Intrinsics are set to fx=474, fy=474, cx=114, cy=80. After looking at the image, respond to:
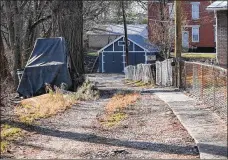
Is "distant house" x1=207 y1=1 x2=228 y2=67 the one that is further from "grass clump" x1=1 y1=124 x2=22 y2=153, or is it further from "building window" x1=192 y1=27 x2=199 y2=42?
"building window" x1=192 y1=27 x2=199 y2=42

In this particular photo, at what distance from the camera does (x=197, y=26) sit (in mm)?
54688

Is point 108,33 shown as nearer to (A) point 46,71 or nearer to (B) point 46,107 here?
(A) point 46,71

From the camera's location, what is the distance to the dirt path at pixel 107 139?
7.21 meters

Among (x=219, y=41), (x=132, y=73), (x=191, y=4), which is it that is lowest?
(x=132, y=73)

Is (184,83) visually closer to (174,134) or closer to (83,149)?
(174,134)

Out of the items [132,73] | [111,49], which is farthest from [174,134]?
[111,49]

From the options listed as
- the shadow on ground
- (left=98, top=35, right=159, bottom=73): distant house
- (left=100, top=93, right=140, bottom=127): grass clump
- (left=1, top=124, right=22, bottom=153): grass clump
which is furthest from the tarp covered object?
(left=98, top=35, right=159, bottom=73): distant house

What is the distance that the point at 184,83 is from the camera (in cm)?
1962

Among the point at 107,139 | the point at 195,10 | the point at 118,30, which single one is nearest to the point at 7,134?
the point at 107,139

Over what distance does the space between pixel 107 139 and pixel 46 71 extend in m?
11.2

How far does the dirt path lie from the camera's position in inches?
284

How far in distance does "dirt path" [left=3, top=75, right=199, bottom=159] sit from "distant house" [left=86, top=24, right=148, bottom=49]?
57914 mm

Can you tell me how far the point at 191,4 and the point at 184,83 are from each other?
29929 mm

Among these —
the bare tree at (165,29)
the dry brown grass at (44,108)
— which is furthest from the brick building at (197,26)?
the dry brown grass at (44,108)
